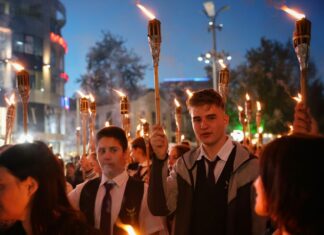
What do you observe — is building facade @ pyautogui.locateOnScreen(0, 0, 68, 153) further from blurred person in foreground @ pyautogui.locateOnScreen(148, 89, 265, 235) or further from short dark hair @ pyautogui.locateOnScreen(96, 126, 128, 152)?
blurred person in foreground @ pyautogui.locateOnScreen(148, 89, 265, 235)

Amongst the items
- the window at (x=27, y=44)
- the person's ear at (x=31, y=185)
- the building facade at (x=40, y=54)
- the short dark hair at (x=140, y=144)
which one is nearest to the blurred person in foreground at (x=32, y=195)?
the person's ear at (x=31, y=185)

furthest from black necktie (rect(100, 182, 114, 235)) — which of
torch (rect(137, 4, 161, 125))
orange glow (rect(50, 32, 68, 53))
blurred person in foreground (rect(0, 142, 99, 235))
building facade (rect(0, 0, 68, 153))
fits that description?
orange glow (rect(50, 32, 68, 53))

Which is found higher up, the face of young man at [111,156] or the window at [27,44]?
the window at [27,44]

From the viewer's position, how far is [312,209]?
193 centimetres

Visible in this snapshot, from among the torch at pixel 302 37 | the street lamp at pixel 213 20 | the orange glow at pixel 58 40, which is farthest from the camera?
the orange glow at pixel 58 40

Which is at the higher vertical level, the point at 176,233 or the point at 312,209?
the point at 312,209

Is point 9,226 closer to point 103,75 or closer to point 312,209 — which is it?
point 312,209

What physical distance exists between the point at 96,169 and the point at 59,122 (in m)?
40.0

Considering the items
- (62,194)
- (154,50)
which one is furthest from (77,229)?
(154,50)

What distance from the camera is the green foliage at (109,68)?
40875 mm

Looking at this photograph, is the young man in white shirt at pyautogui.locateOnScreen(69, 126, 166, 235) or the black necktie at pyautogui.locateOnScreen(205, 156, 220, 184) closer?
the black necktie at pyautogui.locateOnScreen(205, 156, 220, 184)

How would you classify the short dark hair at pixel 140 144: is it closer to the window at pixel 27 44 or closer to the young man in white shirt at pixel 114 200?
the young man in white shirt at pixel 114 200

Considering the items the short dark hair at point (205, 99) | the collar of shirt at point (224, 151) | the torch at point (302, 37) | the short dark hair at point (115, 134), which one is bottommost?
the collar of shirt at point (224, 151)

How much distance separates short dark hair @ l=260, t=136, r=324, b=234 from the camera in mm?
1937
